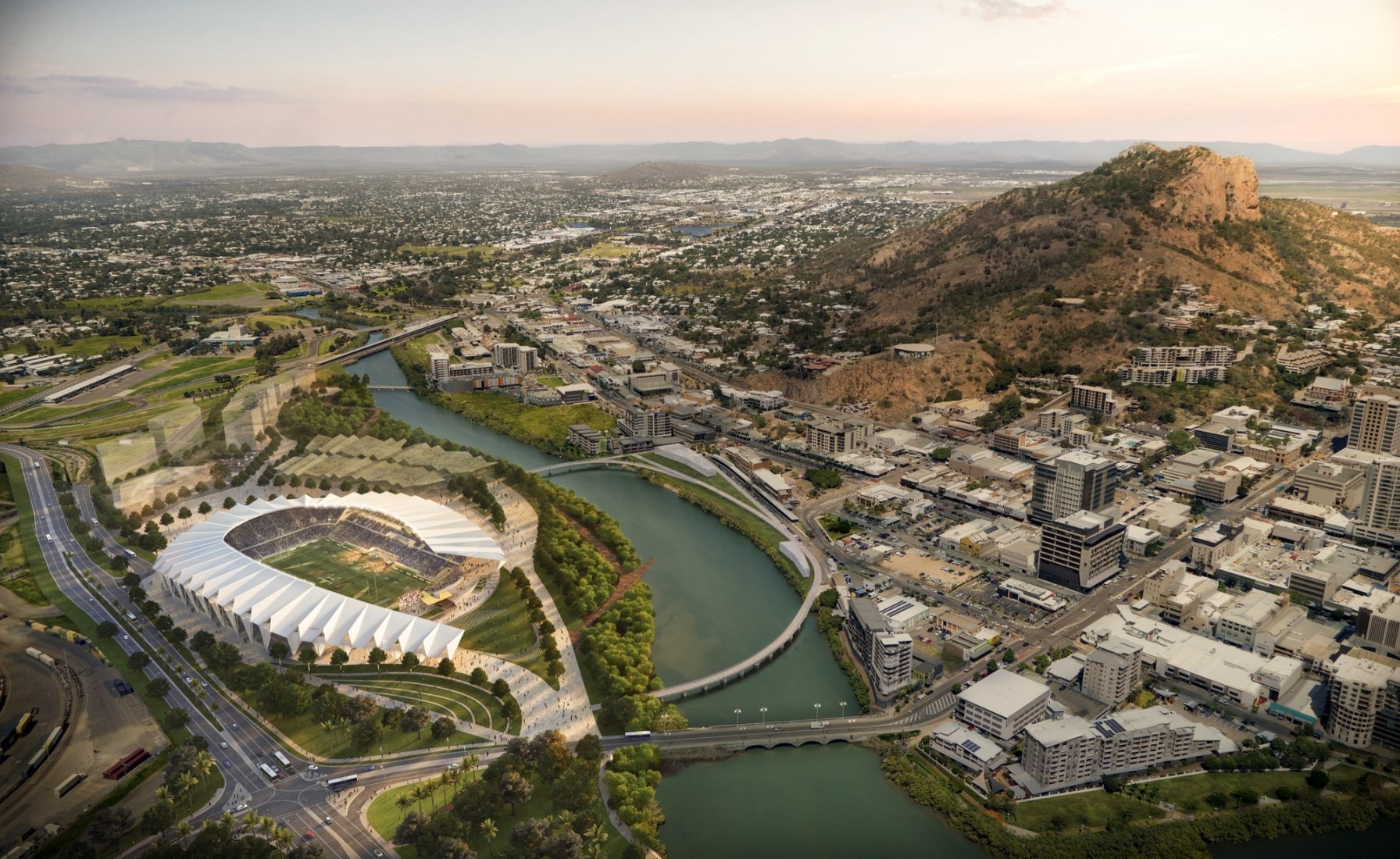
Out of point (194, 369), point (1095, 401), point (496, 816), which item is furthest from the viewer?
point (194, 369)

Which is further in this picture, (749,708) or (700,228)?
(700,228)

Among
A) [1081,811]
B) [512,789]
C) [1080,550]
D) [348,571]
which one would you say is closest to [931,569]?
[1080,550]

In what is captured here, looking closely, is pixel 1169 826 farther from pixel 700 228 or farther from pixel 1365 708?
pixel 700 228

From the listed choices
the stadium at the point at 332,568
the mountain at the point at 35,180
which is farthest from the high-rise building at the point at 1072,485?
the mountain at the point at 35,180

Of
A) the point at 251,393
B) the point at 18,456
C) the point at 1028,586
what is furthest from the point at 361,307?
the point at 1028,586

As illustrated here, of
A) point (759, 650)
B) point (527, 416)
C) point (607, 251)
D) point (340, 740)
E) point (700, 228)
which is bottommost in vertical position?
point (759, 650)

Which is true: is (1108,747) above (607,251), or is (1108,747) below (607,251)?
below

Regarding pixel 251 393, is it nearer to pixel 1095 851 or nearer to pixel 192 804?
pixel 192 804

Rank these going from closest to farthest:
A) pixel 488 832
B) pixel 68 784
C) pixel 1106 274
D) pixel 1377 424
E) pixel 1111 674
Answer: pixel 488 832
pixel 68 784
pixel 1111 674
pixel 1377 424
pixel 1106 274
